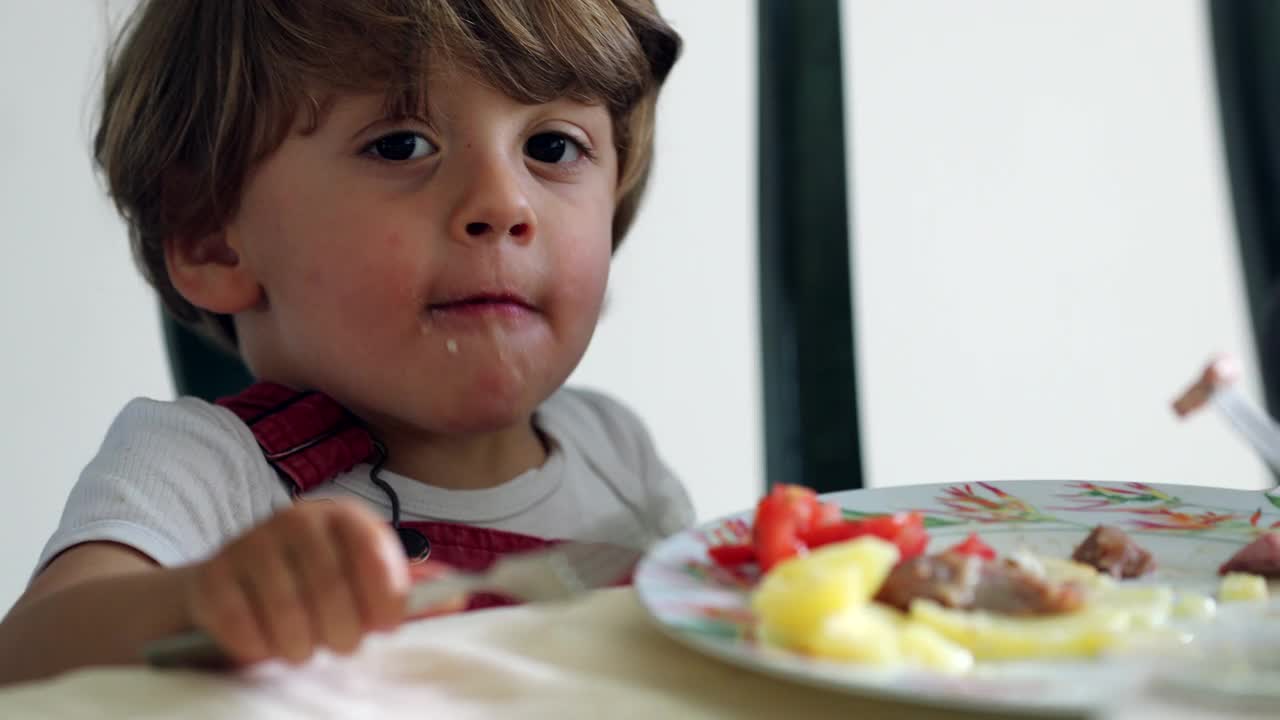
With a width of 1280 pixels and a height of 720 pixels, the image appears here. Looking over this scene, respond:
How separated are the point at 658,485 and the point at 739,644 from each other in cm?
88

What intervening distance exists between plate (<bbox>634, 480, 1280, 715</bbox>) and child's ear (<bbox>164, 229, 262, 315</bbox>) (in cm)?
61

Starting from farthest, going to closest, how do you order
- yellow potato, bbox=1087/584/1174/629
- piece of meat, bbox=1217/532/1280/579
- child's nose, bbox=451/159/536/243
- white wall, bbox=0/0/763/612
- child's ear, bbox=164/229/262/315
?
1. white wall, bbox=0/0/763/612
2. child's ear, bbox=164/229/262/315
3. child's nose, bbox=451/159/536/243
4. piece of meat, bbox=1217/532/1280/579
5. yellow potato, bbox=1087/584/1174/629

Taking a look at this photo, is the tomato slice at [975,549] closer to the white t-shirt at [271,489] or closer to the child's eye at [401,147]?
the white t-shirt at [271,489]

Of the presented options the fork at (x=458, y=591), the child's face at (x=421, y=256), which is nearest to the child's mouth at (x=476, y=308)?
the child's face at (x=421, y=256)

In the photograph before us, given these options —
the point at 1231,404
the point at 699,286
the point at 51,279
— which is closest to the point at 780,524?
the point at 1231,404

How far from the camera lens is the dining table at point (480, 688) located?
0.46 meters

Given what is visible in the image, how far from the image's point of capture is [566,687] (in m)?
0.49

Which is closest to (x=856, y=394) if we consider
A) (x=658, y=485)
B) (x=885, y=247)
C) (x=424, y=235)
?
→ (x=658, y=485)

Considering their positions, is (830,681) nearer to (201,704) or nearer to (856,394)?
(201,704)

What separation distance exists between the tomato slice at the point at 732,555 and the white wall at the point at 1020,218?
1395 millimetres

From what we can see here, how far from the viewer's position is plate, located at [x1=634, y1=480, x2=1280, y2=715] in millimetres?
431

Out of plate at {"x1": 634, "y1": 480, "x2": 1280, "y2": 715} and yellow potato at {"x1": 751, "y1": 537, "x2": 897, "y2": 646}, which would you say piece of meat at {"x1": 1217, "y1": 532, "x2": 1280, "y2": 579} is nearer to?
plate at {"x1": 634, "y1": 480, "x2": 1280, "y2": 715}

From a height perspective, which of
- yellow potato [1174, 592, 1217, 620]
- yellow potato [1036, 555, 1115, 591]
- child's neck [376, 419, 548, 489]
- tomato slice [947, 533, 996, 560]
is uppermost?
tomato slice [947, 533, 996, 560]

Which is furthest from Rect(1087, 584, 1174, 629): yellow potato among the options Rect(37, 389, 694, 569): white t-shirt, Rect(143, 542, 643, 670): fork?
Rect(37, 389, 694, 569): white t-shirt
